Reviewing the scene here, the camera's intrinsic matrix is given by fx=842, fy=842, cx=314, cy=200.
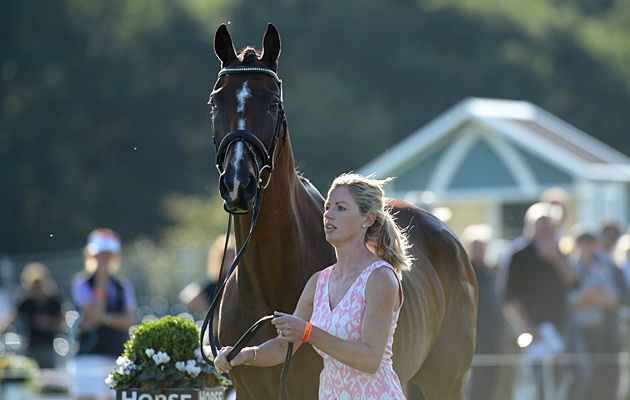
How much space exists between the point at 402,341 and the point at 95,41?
26.0 metres

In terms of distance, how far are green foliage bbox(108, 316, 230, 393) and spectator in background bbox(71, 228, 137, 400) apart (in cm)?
290

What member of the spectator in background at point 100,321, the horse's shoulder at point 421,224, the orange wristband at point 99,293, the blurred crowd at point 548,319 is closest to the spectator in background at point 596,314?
the blurred crowd at point 548,319

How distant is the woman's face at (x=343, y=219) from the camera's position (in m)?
3.19

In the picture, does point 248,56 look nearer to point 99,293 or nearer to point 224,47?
point 224,47

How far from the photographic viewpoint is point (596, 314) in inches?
343

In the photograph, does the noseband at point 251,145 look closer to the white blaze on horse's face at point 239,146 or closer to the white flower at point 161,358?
the white blaze on horse's face at point 239,146

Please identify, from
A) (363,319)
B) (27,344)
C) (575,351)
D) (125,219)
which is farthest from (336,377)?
(125,219)

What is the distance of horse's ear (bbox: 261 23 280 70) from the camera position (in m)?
3.83

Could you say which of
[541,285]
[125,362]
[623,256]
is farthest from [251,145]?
[623,256]

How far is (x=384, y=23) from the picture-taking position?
32156 mm

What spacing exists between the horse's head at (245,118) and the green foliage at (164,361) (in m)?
1.26

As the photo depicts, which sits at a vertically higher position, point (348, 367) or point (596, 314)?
point (596, 314)

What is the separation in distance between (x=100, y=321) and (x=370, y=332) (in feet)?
15.9

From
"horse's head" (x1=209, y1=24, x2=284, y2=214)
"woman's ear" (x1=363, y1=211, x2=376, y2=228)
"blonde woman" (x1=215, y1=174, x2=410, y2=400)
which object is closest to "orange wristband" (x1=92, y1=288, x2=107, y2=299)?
"horse's head" (x1=209, y1=24, x2=284, y2=214)
